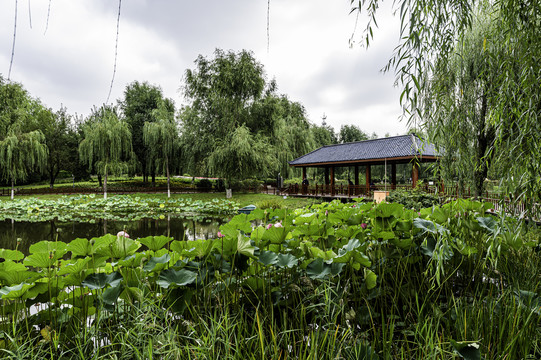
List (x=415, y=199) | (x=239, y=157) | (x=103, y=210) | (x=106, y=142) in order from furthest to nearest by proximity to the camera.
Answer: (x=106, y=142) < (x=239, y=157) < (x=103, y=210) < (x=415, y=199)

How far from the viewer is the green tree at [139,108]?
870 inches

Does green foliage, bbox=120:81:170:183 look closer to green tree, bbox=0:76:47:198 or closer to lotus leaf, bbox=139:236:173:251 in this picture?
green tree, bbox=0:76:47:198

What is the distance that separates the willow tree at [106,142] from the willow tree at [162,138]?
4.08ft

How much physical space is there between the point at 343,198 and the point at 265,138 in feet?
18.8

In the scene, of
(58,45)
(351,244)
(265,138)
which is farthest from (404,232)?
(265,138)

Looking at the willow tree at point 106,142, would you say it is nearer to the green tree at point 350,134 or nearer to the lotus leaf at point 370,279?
the lotus leaf at point 370,279

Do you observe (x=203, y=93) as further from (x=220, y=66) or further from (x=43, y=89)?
(x=43, y=89)

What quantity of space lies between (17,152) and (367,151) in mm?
18829

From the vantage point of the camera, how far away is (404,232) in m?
1.92

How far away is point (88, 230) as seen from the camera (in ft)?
26.7

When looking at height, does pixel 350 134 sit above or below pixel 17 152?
above

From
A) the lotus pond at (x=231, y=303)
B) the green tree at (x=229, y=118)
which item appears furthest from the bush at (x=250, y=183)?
the lotus pond at (x=231, y=303)

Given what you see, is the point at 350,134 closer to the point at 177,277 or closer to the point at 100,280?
the point at 177,277

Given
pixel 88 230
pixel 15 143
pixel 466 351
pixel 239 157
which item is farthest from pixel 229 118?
pixel 466 351
